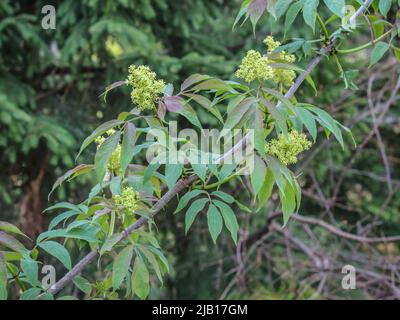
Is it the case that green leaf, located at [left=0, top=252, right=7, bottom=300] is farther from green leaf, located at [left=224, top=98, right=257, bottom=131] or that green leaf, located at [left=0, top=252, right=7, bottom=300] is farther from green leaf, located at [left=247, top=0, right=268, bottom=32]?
green leaf, located at [left=247, top=0, right=268, bottom=32]

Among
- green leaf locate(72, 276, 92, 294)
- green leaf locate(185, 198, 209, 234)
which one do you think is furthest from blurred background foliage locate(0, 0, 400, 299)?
green leaf locate(185, 198, 209, 234)

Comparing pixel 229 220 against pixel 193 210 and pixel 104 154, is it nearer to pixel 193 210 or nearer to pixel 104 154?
pixel 193 210

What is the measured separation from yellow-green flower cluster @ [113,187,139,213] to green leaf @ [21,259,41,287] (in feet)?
0.78

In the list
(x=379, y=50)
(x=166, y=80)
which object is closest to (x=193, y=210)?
(x=379, y=50)

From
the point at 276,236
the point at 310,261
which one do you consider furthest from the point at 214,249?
the point at 310,261

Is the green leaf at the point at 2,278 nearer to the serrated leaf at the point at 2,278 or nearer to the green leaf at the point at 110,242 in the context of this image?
the serrated leaf at the point at 2,278

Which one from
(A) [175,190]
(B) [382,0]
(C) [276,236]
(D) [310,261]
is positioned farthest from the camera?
(C) [276,236]

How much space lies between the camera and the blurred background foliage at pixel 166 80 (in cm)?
332

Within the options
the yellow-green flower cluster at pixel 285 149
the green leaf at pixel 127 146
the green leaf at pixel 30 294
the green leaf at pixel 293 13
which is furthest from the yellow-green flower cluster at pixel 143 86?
the green leaf at pixel 30 294

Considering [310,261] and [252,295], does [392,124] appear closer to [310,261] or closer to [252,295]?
[310,261]

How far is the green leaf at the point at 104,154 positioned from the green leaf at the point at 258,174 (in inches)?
11.2
